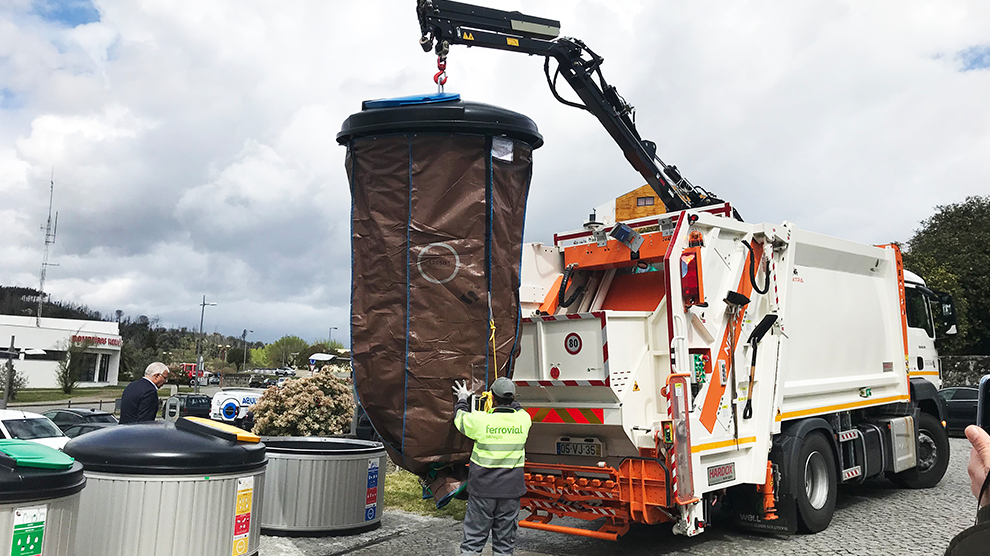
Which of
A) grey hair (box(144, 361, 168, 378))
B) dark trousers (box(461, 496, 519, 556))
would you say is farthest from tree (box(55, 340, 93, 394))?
dark trousers (box(461, 496, 519, 556))

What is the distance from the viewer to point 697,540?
6992mm

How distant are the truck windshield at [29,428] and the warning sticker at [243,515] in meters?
9.08

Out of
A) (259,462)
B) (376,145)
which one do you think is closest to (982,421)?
(376,145)

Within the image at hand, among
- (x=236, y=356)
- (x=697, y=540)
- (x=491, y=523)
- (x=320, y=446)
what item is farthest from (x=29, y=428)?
(x=236, y=356)

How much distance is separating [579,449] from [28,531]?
397 centimetres

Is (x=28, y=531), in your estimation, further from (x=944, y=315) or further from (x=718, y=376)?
(x=944, y=315)

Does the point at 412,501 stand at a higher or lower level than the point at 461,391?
lower

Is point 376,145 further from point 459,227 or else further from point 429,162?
point 459,227

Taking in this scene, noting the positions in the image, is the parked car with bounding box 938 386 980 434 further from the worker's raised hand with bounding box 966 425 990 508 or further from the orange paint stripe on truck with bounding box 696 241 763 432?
the worker's raised hand with bounding box 966 425 990 508

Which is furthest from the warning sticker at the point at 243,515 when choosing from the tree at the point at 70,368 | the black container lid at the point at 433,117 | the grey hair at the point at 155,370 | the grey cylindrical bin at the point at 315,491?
the tree at the point at 70,368

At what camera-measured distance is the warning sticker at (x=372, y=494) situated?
7348 mm

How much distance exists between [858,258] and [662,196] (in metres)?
2.33

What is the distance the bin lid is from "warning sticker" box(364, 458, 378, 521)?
12.7 ft

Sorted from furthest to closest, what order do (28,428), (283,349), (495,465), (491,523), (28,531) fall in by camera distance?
(283,349) → (28,428) → (491,523) → (495,465) → (28,531)
